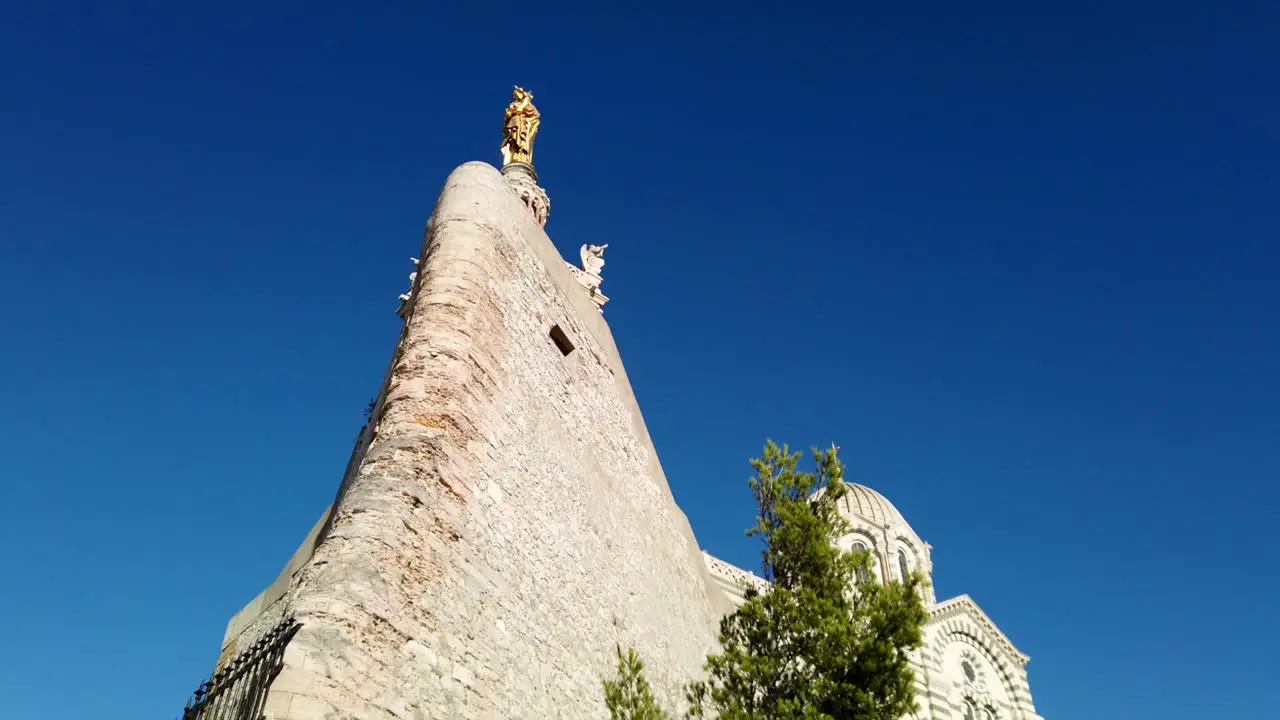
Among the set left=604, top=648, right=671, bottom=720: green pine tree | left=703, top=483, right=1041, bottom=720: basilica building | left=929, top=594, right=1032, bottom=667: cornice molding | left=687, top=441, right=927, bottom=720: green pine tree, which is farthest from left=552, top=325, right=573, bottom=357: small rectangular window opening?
left=929, top=594, right=1032, bottom=667: cornice molding

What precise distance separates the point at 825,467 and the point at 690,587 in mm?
3413

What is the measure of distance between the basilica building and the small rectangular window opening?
719 inches

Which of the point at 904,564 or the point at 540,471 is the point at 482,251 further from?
the point at 904,564

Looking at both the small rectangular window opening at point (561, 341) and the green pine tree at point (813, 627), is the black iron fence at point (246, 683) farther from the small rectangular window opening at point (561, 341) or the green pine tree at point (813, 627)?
the small rectangular window opening at point (561, 341)

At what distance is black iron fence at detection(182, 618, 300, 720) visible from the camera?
4625mm

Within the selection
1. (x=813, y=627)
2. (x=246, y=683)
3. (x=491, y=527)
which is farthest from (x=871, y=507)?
(x=246, y=683)

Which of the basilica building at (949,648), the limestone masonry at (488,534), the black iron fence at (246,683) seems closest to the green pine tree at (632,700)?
the limestone masonry at (488,534)

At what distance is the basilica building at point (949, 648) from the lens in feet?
87.5

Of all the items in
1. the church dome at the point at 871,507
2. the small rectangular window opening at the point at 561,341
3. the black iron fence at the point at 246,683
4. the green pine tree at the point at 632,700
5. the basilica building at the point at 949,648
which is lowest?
the black iron fence at the point at 246,683

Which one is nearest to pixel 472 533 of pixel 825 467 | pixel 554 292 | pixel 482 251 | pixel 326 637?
pixel 326 637

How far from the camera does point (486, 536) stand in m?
6.44

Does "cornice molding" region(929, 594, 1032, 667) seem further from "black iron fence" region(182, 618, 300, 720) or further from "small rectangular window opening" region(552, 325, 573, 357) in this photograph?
"black iron fence" region(182, 618, 300, 720)

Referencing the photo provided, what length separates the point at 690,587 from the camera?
11.0m

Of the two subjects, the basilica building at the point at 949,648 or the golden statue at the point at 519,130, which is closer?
the golden statue at the point at 519,130
